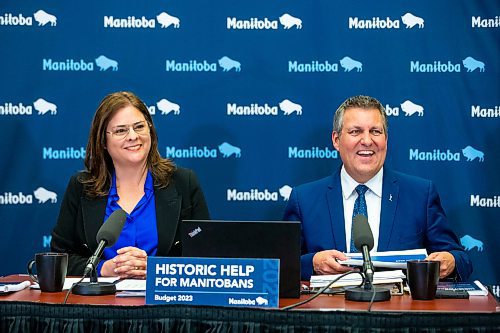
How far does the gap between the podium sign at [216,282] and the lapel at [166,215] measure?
113cm

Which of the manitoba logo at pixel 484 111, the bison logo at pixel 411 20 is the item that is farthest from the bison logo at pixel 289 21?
the manitoba logo at pixel 484 111

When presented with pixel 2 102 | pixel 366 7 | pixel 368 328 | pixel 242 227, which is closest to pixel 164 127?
pixel 2 102

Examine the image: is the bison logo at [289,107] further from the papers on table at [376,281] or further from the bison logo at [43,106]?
the papers on table at [376,281]

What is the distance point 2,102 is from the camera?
14.2 feet

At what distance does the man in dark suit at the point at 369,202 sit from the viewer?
3.33 metres

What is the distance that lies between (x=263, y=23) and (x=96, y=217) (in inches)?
63.0

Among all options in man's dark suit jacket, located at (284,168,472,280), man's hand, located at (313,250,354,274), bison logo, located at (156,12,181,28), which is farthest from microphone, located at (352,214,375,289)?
bison logo, located at (156,12,181,28)

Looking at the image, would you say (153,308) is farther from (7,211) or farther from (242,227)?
(7,211)

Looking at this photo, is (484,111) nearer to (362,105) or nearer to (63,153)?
(362,105)

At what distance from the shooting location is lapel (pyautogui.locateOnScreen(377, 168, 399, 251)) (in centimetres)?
331

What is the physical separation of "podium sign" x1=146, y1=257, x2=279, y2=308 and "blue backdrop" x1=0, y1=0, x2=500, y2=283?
2051 millimetres

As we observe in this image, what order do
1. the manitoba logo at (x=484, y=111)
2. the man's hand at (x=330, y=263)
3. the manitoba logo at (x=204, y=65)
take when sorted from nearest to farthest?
the man's hand at (x=330, y=263) → the manitoba logo at (x=484, y=111) → the manitoba logo at (x=204, y=65)

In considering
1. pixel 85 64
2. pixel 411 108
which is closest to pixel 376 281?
pixel 411 108

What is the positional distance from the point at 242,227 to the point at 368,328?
0.55m
